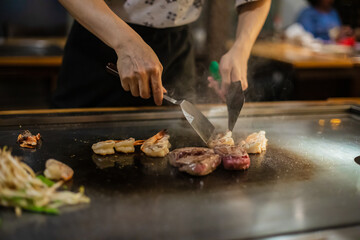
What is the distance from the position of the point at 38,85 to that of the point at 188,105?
2761mm

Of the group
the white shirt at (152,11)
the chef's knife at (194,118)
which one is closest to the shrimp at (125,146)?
the chef's knife at (194,118)

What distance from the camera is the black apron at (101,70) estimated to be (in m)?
2.31

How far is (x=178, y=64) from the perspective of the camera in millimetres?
2508

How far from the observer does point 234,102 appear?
6.56ft

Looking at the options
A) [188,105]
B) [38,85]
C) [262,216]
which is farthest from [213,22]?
[262,216]

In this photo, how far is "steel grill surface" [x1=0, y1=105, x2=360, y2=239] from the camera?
1.07m

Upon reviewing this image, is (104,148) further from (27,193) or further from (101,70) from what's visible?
(101,70)

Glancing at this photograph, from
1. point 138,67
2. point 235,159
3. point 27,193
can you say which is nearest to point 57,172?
point 27,193

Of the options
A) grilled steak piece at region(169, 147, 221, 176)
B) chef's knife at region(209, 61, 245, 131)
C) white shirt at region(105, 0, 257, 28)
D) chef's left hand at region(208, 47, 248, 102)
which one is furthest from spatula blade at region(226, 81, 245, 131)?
white shirt at region(105, 0, 257, 28)

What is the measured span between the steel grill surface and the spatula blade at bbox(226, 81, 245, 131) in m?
0.07

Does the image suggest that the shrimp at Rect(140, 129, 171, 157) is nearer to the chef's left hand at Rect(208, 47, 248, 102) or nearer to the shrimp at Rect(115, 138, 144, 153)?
the shrimp at Rect(115, 138, 144, 153)

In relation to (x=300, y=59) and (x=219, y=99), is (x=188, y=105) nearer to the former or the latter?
(x=219, y=99)

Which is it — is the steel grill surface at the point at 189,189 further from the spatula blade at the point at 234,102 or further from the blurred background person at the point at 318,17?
the blurred background person at the point at 318,17

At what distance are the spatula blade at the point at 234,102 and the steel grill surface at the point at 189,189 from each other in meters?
0.07
